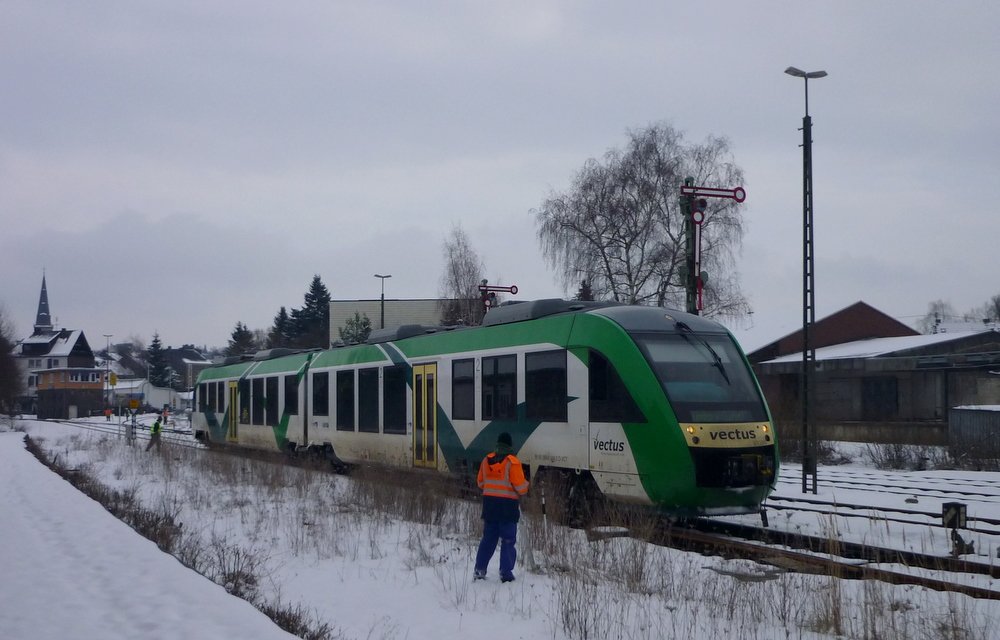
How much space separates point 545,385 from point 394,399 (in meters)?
6.02

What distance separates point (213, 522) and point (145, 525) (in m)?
1.32

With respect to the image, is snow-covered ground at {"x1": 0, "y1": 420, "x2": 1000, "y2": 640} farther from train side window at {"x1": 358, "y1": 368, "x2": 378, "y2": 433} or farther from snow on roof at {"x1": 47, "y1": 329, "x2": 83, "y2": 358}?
snow on roof at {"x1": 47, "y1": 329, "x2": 83, "y2": 358}

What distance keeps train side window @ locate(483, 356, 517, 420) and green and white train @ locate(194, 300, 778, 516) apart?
28 mm

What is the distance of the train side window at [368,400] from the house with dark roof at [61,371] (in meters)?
84.0

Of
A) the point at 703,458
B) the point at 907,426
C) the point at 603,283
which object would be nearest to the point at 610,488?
the point at 703,458

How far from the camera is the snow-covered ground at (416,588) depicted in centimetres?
736

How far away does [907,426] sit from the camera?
30547mm

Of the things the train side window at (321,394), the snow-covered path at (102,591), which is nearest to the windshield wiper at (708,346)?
the snow-covered path at (102,591)

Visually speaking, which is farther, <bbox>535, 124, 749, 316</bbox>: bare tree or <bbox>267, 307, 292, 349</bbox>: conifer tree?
<bbox>267, 307, 292, 349</bbox>: conifer tree

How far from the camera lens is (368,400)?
2039 centimetres

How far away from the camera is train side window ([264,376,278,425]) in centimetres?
2653

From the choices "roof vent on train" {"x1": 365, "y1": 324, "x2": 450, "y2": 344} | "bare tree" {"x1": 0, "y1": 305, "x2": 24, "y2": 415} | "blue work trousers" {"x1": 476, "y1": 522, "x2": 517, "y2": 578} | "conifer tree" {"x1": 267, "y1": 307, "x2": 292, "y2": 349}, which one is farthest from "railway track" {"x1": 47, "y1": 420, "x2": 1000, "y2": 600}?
"conifer tree" {"x1": 267, "y1": 307, "x2": 292, "y2": 349}

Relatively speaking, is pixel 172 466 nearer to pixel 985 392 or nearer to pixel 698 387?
pixel 698 387

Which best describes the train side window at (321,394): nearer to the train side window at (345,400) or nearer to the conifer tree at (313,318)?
the train side window at (345,400)
